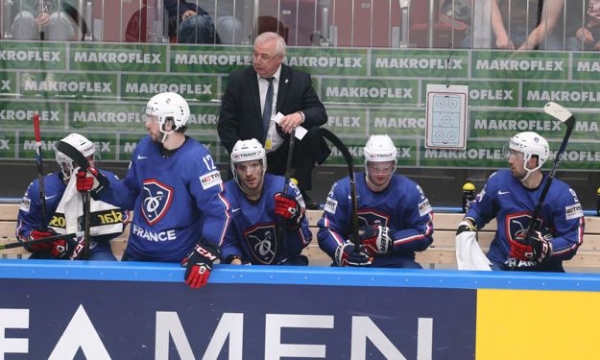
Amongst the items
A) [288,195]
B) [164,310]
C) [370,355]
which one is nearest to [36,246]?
[288,195]

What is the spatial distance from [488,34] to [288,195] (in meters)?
2.78

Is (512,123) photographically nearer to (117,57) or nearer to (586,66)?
(586,66)

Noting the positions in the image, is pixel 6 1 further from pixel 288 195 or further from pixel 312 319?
pixel 312 319

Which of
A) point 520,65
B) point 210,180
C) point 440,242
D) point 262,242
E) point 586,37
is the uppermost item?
point 586,37

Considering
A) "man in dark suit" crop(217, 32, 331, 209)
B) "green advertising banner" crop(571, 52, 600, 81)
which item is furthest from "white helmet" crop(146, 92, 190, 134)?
"green advertising banner" crop(571, 52, 600, 81)

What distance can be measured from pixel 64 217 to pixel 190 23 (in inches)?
87.3

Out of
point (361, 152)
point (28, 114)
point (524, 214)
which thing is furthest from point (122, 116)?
point (524, 214)

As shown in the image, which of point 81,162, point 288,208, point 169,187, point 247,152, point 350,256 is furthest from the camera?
point 247,152

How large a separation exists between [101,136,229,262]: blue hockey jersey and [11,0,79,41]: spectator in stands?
9.76 ft

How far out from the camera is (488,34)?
8609 millimetres

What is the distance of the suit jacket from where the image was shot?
7633 millimetres

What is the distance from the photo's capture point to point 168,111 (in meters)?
5.73

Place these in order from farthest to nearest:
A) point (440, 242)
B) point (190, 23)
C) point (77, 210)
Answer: point (190, 23) → point (440, 242) → point (77, 210)

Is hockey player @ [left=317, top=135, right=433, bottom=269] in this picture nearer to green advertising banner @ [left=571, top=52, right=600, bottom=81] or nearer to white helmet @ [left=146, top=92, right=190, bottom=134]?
white helmet @ [left=146, top=92, right=190, bottom=134]
